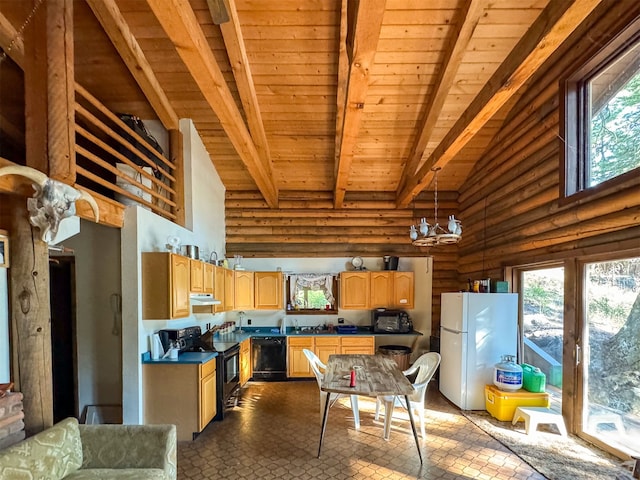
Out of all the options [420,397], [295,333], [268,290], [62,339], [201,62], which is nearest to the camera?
[201,62]

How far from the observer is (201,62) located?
287 cm

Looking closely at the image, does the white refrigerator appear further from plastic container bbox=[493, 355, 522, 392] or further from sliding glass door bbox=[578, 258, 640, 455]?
sliding glass door bbox=[578, 258, 640, 455]

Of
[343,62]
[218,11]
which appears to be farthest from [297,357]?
[218,11]

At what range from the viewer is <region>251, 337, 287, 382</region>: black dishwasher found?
6.06 meters

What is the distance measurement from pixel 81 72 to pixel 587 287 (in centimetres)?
615

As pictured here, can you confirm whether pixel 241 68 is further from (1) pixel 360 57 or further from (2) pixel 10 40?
(2) pixel 10 40

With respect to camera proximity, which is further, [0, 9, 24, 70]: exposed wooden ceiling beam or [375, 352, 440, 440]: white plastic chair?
[375, 352, 440, 440]: white plastic chair

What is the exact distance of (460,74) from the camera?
4098 millimetres

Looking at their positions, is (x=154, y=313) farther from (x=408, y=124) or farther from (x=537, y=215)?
(x=537, y=215)

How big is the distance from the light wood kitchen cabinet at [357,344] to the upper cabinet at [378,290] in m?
0.59

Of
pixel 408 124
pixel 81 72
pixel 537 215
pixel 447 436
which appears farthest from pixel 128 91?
pixel 447 436

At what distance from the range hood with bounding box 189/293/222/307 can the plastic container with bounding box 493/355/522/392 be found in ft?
12.1

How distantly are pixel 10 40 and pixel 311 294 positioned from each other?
17.4ft

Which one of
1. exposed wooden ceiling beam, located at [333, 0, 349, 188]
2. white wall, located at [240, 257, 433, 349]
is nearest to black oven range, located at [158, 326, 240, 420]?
white wall, located at [240, 257, 433, 349]
